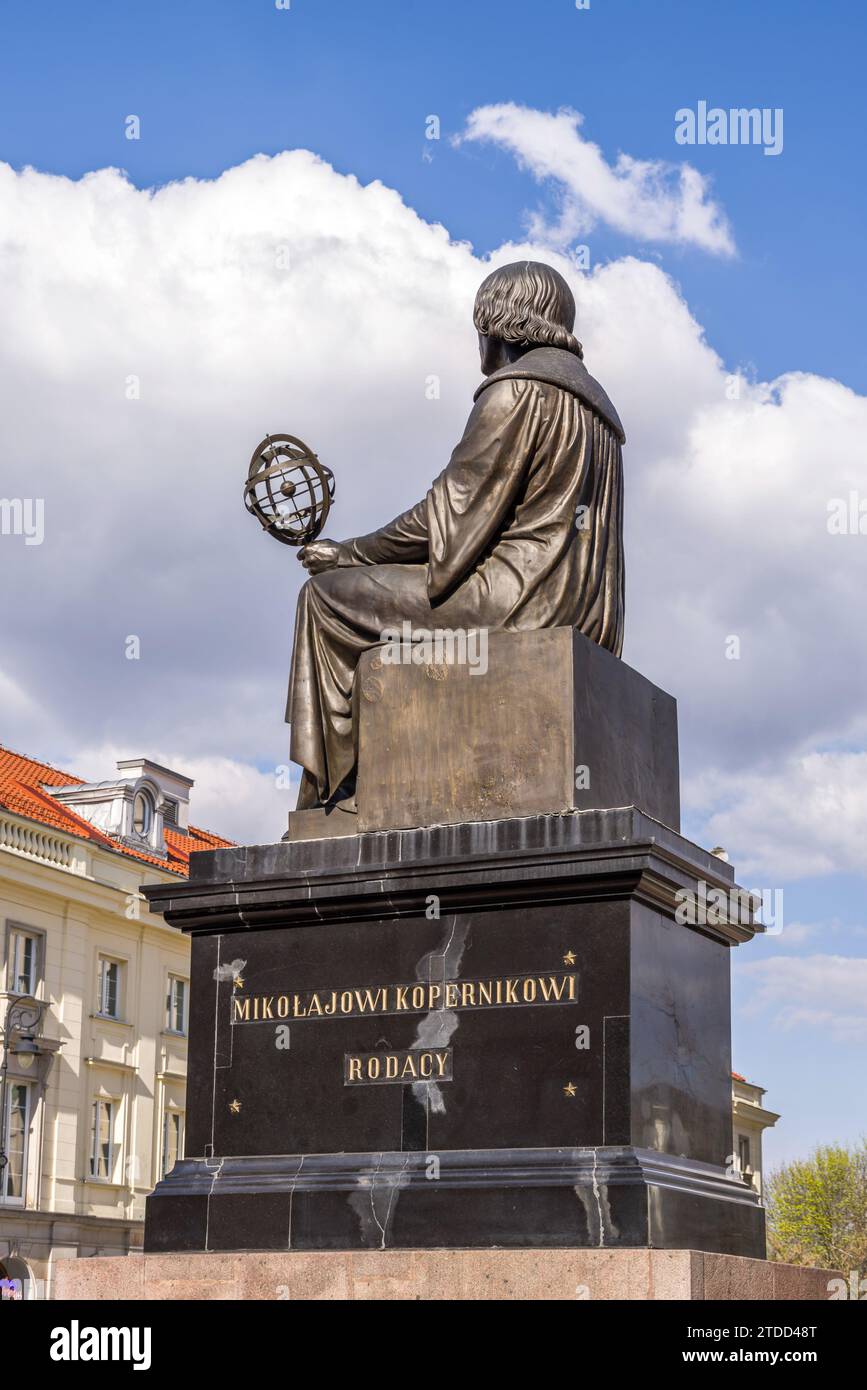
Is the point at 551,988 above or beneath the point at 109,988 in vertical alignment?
beneath

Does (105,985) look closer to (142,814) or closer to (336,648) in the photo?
(142,814)

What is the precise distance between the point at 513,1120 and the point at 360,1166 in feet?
2.66

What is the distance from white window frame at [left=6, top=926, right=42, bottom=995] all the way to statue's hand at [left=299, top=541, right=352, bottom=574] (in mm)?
29652

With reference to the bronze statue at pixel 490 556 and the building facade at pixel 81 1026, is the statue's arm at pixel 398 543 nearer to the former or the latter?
the bronze statue at pixel 490 556

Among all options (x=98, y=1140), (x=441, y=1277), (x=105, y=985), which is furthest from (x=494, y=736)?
(x=105, y=985)

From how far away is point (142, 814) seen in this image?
47781 mm

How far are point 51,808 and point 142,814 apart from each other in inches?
141

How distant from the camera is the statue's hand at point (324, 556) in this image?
11.0 metres

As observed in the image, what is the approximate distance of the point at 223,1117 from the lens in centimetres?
973

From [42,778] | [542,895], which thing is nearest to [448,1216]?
[542,895]

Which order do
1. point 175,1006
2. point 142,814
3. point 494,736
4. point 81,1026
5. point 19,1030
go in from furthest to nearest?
point 142,814 → point 175,1006 → point 81,1026 → point 19,1030 → point 494,736

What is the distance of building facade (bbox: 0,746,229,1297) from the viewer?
1522 inches

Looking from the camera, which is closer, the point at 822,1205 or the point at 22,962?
the point at 22,962

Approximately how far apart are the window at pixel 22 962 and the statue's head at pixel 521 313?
30193mm
